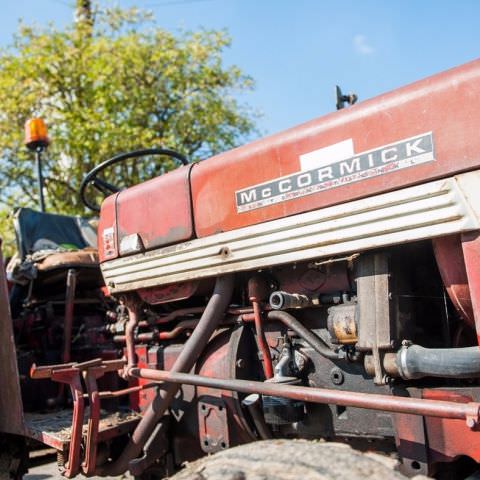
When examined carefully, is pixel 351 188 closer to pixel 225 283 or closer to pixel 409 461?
pixel 225 283

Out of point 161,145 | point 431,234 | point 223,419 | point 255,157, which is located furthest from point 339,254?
point 161,145

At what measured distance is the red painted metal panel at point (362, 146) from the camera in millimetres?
1917

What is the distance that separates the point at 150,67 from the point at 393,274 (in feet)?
46.1

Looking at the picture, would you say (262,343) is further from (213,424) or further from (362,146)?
(362,146)

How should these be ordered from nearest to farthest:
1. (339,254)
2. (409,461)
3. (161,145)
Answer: (409,461) < (339,254) < (161,145)

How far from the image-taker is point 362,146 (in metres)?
2.17

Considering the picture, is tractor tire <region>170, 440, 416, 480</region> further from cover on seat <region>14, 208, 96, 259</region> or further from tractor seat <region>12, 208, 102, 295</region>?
cover on seat <region>14, 208, 96, 259</region>

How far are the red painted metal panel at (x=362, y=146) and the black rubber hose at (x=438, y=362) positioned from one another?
0.56 meters

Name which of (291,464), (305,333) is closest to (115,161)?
(305,333)

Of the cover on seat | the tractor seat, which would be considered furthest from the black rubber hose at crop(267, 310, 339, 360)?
the cover on seat

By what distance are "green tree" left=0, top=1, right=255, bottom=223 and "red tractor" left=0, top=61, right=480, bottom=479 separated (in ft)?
36.4

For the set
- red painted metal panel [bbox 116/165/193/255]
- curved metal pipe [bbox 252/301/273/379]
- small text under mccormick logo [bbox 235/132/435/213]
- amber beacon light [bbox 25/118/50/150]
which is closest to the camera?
small text under mccormick logo [bbox 235/132/435/213]

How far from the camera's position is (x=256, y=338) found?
267 cm

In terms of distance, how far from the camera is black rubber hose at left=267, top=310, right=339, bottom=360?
2340mm
